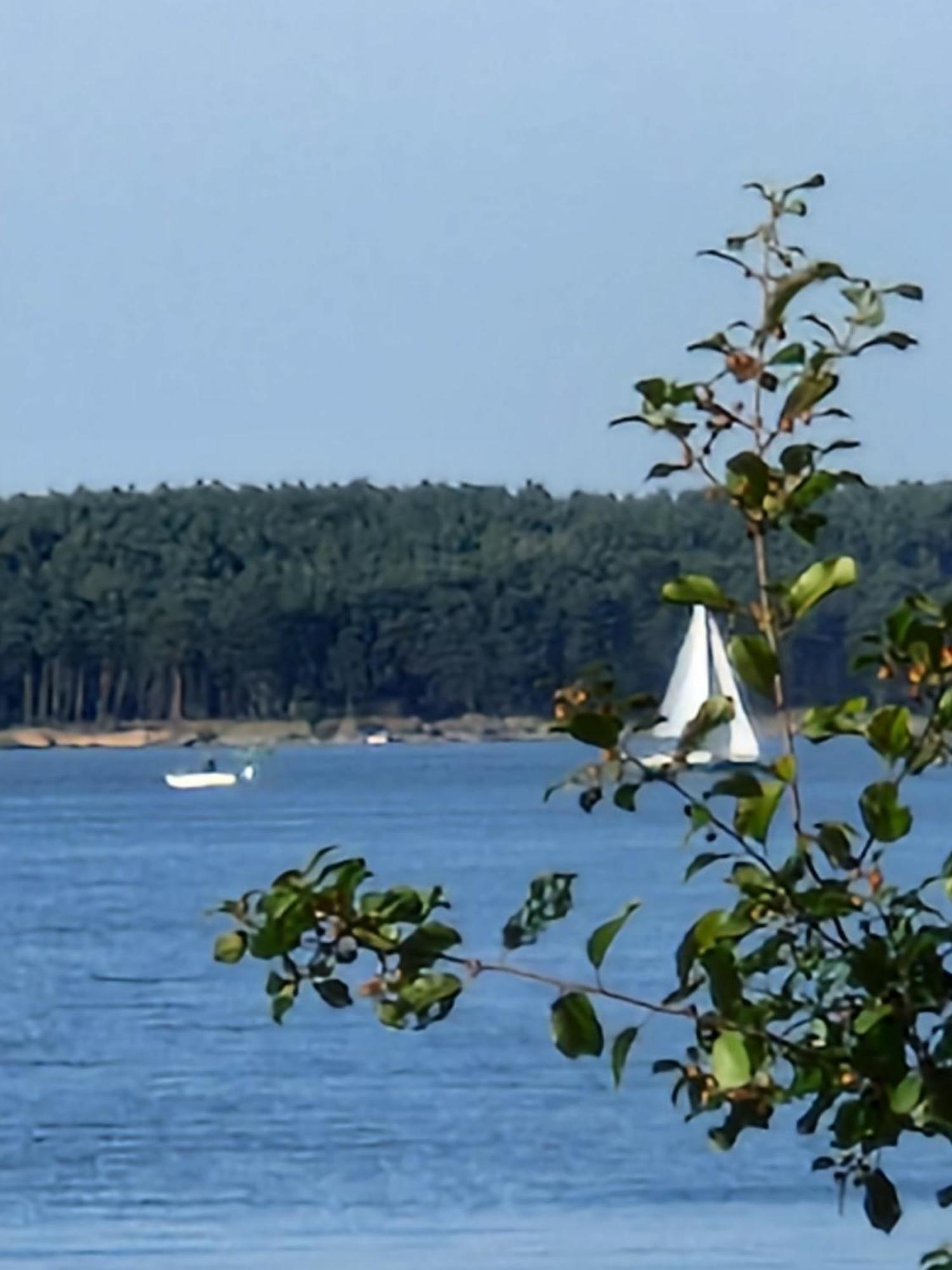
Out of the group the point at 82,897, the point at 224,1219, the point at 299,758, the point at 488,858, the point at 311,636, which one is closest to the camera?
the point at 224,1219

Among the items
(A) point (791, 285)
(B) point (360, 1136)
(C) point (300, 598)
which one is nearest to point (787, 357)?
(A) point (791, 285)

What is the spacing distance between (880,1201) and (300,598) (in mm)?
90779

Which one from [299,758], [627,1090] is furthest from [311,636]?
[627,1090]

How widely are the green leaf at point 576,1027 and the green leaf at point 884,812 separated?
26 cm

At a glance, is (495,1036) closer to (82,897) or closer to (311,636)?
(82,897)

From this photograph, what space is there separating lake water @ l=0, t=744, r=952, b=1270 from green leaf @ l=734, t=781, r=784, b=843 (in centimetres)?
22

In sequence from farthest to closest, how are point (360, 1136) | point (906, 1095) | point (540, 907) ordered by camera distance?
point (360, 1136) < point (540, 907) < point (906, 1095)

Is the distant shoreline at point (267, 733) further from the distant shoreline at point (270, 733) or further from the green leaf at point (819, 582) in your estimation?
the green leaf at point (819, 582)

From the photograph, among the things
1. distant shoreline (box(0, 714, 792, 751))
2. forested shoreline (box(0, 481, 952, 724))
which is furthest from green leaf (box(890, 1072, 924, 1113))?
distant shoreline (box(0, 714, 792, 751))

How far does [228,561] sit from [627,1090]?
271ft

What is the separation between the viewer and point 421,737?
105125mm

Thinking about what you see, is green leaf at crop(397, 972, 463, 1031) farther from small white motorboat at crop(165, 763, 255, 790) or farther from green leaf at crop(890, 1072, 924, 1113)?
small white motorboat at crop(165, 763, 255, 790)

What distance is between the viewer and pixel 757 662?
8.34ft

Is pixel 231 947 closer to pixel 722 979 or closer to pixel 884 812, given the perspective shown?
pixel 722 979
